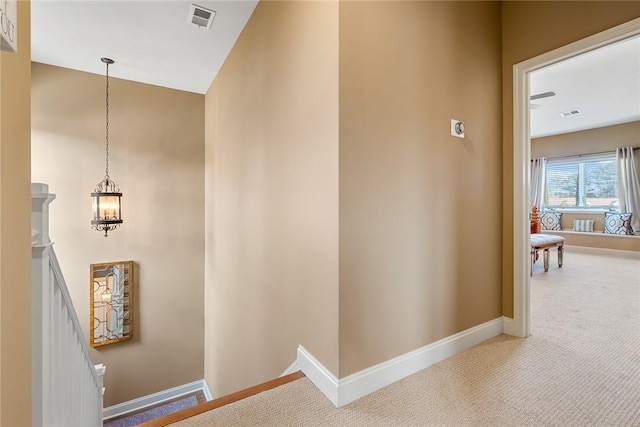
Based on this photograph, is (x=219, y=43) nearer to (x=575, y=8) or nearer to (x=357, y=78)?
(x=357, y=78)

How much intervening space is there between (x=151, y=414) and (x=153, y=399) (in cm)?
18

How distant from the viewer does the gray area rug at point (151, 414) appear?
386cm

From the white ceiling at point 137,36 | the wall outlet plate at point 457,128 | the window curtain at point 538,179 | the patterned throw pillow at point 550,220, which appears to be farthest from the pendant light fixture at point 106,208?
the patterned throw pillow at point 550,220

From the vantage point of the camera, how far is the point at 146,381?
4.10 m

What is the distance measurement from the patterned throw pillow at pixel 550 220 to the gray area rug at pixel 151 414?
28.0 ft

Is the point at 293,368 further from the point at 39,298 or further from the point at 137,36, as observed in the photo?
the point at 137,36

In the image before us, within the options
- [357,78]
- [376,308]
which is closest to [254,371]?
[376,308]

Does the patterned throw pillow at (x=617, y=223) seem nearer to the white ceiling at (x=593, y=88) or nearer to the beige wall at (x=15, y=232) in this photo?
the white ceiling at (x=593, y=88)

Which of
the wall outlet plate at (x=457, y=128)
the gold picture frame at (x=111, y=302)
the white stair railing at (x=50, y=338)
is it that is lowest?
the gold picture frame at (x=111, y=302)

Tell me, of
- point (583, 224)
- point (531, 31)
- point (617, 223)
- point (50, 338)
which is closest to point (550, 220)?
point (583, 224)

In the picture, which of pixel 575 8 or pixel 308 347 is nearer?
pixel 308 347

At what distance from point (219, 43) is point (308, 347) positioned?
3004 millimetres

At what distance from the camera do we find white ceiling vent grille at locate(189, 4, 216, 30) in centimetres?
252

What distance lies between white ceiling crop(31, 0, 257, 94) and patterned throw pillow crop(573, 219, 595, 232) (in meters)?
8.16
